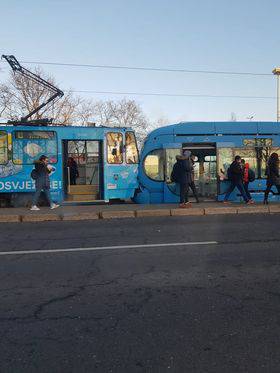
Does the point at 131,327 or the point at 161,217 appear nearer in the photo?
the point at 131,327

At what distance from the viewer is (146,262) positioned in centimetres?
686

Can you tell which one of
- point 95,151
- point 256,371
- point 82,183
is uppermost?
point 95,151

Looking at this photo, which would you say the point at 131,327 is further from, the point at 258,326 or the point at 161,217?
the point at 161,217

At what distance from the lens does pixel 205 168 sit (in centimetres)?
1659

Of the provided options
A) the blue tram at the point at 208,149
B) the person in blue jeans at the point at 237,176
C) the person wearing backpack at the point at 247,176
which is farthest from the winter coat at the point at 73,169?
the person wearing backpack at the point at 247,176

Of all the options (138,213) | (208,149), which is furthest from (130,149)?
(138,213)

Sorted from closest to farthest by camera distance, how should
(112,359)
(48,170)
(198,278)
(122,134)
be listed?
1. (112,359)
2. (198,278)
3. (48,170)
4. (122,134)

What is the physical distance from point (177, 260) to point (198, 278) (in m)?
1.08

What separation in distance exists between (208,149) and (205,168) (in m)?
0.86

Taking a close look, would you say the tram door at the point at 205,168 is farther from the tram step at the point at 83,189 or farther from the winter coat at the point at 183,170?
the tram step at the point at 83,189

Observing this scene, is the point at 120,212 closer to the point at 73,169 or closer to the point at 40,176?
the point at 40,176

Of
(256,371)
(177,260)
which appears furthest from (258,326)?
(177,260)

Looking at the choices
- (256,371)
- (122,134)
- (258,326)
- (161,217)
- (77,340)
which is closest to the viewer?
(256,371)

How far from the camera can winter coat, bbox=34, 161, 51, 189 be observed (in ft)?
44.7
